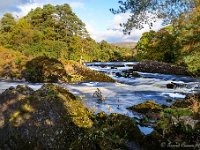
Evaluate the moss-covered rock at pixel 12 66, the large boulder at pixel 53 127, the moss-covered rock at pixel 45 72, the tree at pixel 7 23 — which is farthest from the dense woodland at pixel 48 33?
the large boulder at pixel 53 127

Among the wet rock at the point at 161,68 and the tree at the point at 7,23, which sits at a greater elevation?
the tree at the point at 7,23

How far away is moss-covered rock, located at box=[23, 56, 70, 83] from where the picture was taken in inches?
1190

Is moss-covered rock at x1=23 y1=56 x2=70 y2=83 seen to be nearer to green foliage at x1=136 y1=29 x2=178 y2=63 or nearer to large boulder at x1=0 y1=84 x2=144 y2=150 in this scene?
large boulder at x1=0 y1=84 x2=144 y2=150

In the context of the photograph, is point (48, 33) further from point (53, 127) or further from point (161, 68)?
point (53, 127)

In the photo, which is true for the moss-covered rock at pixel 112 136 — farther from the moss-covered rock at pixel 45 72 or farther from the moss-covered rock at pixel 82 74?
the moss-covered rock at pixel 82 74

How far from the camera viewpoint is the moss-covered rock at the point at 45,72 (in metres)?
30.2

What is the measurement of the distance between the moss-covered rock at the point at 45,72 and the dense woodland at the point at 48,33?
145ft

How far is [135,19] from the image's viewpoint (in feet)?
46.4

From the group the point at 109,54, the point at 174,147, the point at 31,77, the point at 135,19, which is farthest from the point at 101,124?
the point at 109,54

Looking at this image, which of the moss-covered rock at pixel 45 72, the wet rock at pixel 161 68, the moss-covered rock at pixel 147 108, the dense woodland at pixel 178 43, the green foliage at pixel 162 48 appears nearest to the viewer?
the dense woodland at pixel 178 43

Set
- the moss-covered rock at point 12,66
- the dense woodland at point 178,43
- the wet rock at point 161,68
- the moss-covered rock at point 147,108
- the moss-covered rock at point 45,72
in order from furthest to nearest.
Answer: the wet rock at point 161,68 → the moss-covered rock at point 12,66 → the moss-covered rock at point 45,72 → the moss-covered rock at point 147,108 → the dense woodland at point 178,43

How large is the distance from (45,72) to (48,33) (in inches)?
2358

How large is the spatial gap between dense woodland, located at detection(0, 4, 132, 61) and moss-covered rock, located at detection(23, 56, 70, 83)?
4410 cm

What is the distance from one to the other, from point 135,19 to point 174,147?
6456 millimetres
